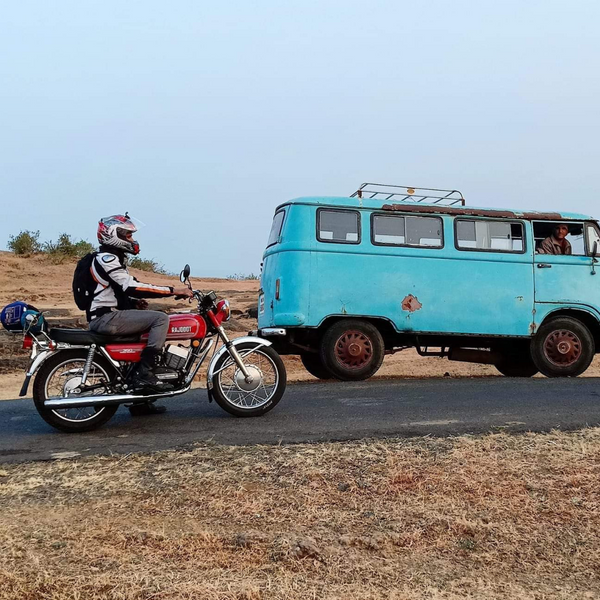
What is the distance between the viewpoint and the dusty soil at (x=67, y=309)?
14.3m

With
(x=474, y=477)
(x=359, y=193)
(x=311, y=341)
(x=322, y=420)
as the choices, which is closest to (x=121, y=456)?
(x=322, y=420)

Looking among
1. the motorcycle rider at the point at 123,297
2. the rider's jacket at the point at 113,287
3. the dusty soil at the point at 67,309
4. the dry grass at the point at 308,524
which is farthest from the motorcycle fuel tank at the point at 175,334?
the dusty soil at the point at 67,309

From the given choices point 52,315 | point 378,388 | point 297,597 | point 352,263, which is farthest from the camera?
point 52,315

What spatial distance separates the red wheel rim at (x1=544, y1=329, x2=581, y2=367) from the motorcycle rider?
662 centimetres

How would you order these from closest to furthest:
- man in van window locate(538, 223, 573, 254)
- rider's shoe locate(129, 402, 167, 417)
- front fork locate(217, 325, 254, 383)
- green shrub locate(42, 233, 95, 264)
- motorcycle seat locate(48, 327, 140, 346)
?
motorcycle seat locate(48, 327, 140, 346) < front fork locate(217, 325, 254, 383) < rider's shoe locate(129, 402, 167, 417) < man in van window locate(538, 223, 573, 254) < green shrub locate(42, 233, 95, 264)

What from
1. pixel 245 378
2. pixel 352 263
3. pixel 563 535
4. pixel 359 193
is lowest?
pixel 563 535

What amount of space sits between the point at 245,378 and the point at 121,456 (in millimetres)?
1828

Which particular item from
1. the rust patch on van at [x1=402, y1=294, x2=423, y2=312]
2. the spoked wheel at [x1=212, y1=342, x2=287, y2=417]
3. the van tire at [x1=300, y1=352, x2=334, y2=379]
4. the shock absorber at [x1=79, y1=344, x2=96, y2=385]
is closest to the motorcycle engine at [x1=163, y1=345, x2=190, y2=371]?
the spoked wheel at [x1=212, y1=342, x2=287, y2=417]

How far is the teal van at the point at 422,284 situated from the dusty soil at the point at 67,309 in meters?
1.71

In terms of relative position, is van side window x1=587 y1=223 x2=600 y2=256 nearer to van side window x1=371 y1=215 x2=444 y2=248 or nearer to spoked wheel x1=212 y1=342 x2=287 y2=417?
van side window x1=371 y1=215 x2=444 y2=248

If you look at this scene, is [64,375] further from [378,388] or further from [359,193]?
[359,193]

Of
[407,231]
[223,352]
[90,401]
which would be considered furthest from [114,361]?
[407,231]

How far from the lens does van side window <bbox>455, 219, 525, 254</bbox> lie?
36.6 ft

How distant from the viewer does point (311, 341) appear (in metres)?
11.1
